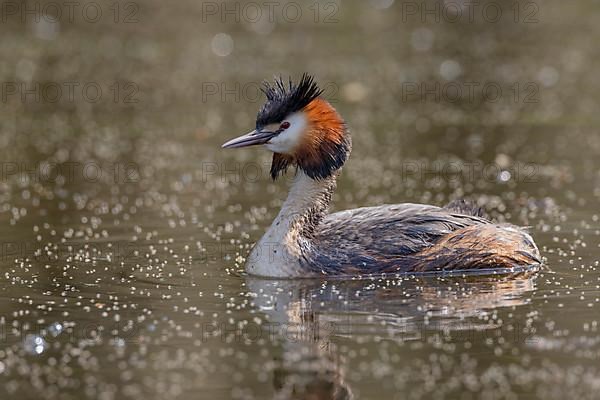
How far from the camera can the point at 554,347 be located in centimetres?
828

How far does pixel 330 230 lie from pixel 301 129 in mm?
909

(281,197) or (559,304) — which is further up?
(281,197)

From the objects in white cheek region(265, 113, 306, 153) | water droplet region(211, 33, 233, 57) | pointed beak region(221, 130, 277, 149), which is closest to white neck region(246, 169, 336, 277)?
white cheek region(265, 113, 306, 153)

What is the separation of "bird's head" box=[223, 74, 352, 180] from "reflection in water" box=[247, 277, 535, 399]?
114 cm

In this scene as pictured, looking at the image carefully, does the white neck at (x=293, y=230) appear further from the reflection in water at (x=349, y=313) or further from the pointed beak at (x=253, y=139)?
the pointed beak at (x=253, y=139)

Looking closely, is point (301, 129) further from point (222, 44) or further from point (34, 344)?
point (222, 44)

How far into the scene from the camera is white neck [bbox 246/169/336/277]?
10.5m

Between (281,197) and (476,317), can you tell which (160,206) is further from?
(476,317)

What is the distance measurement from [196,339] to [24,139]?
937cm

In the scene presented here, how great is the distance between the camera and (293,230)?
10.7 metres

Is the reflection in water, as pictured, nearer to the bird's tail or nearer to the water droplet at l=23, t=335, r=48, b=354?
the bird's tail

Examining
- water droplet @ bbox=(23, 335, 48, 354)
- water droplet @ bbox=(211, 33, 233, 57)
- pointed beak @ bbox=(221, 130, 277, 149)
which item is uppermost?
water droplet @ bbox=(211, 33, 233, 57)

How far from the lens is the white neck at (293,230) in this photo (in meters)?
10.5


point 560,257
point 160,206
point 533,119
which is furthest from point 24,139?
point 560,257
